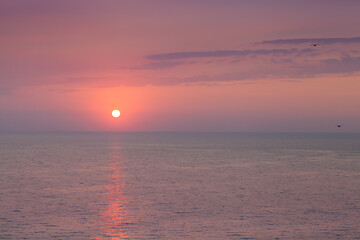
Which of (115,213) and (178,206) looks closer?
(115,213)

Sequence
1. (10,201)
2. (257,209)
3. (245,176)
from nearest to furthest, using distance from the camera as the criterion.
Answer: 1. (257,209)
2. (10,201)
3. (245,176)

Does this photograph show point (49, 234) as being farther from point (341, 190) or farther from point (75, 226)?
point (341, 190)

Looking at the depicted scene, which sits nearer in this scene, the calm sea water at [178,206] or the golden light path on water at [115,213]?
the golden light path on water at [115,213]

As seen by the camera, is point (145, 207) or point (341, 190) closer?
point (145, 207)

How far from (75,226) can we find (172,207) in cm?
1525

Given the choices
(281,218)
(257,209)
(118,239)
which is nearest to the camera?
(118,239)

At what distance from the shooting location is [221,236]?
149 ft

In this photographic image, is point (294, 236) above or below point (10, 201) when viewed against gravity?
below

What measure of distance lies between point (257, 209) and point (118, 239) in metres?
22.1

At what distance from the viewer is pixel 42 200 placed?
64875mm

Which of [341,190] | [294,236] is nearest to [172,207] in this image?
[294,236]

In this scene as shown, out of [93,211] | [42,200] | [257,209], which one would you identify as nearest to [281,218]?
[257,209]

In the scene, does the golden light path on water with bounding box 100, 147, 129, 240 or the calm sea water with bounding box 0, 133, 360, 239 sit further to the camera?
the calm sea water with bounding box 0, 133, 360, 239

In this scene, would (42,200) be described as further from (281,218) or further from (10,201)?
(281,218)
